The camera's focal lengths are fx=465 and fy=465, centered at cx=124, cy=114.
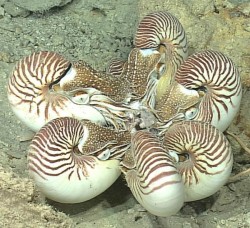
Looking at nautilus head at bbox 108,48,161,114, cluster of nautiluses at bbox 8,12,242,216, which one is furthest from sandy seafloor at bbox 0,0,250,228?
nautilus head at bbox 108,48,161,114

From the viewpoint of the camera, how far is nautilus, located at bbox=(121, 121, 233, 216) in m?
2.31

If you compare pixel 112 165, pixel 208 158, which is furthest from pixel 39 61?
pixel 208 158

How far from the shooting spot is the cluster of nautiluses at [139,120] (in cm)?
241

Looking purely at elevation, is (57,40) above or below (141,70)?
below

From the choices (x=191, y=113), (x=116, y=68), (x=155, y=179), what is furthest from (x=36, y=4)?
(x=155, y=179)

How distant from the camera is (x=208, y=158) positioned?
2.52m

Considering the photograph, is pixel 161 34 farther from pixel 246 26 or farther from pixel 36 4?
pixel 36 4

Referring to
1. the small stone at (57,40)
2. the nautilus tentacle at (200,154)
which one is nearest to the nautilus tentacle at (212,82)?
the nautilus tentacle at (200,154)

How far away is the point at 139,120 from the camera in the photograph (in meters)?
2.75

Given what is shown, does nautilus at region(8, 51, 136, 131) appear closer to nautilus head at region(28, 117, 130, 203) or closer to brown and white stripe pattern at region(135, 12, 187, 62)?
nautilus head at region(28, 117, 130, 203)

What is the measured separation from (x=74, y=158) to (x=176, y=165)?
1.82 ft

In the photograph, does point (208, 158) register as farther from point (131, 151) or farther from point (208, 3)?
point (208, 3)

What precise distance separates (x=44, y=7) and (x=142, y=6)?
2.67 feet

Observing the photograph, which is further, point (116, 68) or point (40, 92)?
point (116, 68)
